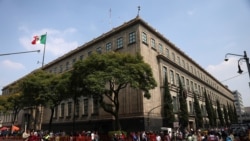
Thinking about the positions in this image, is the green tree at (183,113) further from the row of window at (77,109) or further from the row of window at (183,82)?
the row of window at (77,109)

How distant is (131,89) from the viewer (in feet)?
107

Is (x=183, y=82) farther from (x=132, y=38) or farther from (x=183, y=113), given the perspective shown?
(x=132, y=38)

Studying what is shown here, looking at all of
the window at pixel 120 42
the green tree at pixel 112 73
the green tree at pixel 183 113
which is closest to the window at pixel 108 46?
the window at pixel 120 42

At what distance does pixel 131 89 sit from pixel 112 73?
27.8 feet

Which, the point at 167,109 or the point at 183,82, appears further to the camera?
the point at 183,82

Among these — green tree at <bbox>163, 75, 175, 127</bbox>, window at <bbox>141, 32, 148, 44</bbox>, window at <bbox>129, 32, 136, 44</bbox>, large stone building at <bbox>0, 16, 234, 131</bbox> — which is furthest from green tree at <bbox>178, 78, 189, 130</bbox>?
window at <bbox>129, 32, 136, 44</bbox>

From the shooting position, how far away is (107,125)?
34.5m

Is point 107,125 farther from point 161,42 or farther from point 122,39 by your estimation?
point 161,42

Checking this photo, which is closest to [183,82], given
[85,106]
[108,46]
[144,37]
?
[144,37]

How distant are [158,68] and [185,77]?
12.8 meters

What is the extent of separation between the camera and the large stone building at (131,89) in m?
31.4

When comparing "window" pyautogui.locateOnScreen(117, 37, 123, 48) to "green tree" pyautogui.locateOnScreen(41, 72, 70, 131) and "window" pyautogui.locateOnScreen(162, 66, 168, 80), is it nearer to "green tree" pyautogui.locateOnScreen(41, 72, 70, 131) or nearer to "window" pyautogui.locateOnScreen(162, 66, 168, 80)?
"window" pyautogui.locateOnScreen(162, 66, 168, 80)

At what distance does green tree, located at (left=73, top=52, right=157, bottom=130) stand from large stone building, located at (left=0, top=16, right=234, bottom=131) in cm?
314

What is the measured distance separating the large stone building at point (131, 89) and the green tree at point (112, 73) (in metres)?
3.14
